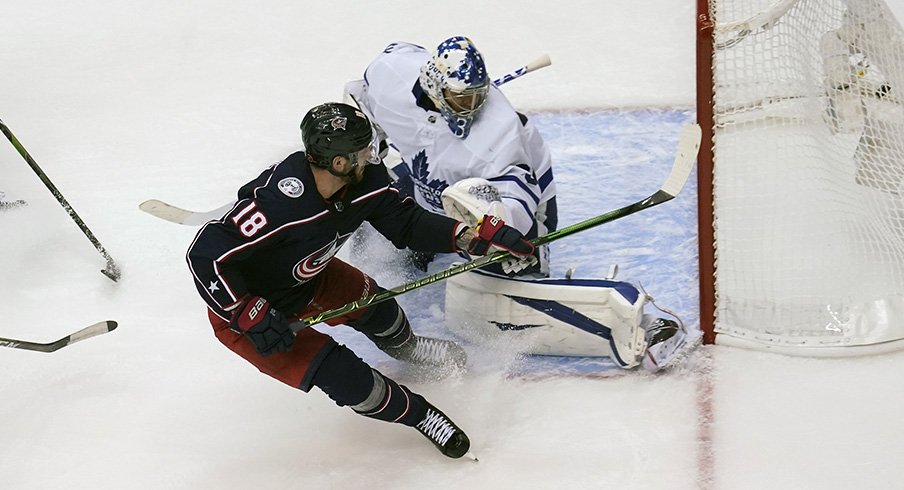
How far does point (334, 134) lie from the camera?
7.65 ft

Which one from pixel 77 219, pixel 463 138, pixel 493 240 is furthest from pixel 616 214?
pixel 77 219

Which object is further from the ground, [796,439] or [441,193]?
Answer: [441,193]

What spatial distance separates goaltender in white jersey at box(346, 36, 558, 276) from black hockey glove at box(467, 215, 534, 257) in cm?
6

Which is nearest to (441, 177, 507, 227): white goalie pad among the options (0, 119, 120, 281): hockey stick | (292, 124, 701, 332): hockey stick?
(292, 124, 701, 332): hockey stick

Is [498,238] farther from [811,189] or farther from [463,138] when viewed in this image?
[811,189]

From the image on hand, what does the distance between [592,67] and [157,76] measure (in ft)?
6.76

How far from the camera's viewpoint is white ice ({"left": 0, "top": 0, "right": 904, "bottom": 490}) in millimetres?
2590

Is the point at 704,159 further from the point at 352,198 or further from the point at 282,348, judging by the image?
the point at 282,348

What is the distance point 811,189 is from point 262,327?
5.41 ft

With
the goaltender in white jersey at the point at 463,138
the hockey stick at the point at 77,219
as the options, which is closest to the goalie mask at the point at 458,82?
the goaltender in white jersey at the point at 463,138

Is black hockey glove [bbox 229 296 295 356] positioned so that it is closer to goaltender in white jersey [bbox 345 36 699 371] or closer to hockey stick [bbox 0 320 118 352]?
hockey stick [bbox 0 320 118 352]

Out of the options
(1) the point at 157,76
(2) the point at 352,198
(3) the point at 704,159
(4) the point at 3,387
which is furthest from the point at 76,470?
(1) the point at 157,76

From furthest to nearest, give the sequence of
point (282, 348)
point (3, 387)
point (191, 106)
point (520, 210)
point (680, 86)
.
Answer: point (191, 106) → point (680, 86) → point (3, 387) → point (520, 210) → point (282, 348)

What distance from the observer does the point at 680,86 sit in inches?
171
